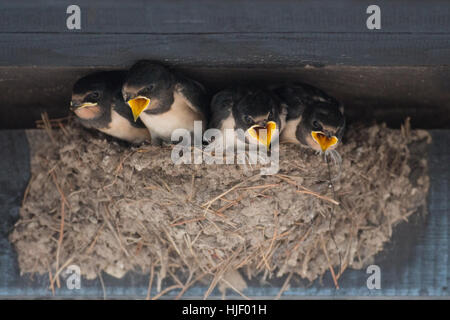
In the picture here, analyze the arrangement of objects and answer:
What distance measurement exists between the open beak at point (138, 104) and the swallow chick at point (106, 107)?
0.16 meters

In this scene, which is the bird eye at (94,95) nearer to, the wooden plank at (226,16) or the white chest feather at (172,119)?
the white chest feather at (172,119)

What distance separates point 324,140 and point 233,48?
0.77 m

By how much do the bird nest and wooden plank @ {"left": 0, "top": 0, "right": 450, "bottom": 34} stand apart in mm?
744

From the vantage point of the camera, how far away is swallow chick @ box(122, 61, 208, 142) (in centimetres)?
230

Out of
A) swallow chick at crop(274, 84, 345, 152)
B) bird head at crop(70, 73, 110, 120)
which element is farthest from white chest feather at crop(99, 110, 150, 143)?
swallow chick at crop(274, 84, 345, 152)

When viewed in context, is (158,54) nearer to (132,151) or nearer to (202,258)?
(132,151)

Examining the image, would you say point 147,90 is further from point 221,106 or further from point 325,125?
point 325,125

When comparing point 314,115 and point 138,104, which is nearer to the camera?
point 138,104

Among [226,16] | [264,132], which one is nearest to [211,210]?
[264,132]

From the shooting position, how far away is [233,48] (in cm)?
203

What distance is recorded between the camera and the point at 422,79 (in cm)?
256

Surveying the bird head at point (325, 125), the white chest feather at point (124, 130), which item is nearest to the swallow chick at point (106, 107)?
the white chest feather at point (124, 130)

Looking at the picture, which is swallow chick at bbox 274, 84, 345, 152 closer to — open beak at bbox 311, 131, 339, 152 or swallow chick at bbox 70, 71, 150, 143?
open beak at bbox 311, 131, 339, 152
